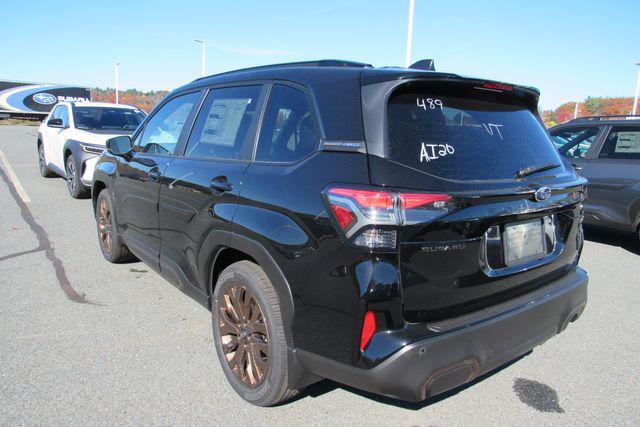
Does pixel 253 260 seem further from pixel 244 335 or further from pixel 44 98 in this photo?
pixel 44 98

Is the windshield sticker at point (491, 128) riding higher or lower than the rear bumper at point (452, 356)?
higher

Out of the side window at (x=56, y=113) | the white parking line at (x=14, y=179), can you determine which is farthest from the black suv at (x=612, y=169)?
the side window at (x=56, y=113)

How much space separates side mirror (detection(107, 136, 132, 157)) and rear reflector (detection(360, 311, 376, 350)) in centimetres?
314

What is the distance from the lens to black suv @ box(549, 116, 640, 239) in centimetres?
596

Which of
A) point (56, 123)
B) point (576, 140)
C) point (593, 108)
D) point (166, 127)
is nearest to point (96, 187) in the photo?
point (166, 127)

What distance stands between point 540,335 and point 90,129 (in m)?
8.33

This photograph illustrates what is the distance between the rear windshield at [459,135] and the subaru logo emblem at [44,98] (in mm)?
39399

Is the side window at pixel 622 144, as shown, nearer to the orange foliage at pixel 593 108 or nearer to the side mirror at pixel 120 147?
the side mirror at pixel 120 147

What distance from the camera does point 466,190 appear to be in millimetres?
2125

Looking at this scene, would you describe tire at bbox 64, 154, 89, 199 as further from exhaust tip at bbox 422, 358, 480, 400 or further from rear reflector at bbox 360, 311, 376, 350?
exhaust tip at bbox 422, 358, 480, 400

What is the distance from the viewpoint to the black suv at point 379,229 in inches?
78.8

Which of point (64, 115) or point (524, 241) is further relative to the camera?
point (64, 115)

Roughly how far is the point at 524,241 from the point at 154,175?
8.77 feet

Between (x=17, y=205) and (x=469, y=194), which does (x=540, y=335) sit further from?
(x=17, y=205)
